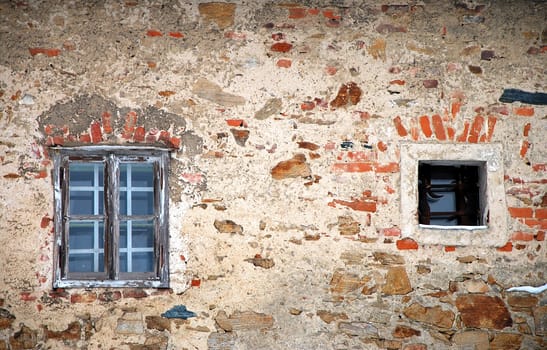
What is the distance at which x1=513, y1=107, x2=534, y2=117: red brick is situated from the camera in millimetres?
4895

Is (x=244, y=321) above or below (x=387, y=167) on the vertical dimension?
below

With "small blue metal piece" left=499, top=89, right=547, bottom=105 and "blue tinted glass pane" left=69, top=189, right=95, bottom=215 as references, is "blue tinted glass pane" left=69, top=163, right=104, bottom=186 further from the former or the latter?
"small blue metal piece" left=499, top=89, right=547, bottom=105

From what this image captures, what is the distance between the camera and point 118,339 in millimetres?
4562

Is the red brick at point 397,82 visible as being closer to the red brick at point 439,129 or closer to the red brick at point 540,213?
the red brick at point 439,129

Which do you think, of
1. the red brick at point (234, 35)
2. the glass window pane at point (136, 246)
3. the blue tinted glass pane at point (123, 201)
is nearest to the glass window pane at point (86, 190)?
the blue tinted glass pane at point (123, 201)

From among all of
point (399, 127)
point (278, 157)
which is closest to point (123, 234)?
point (278, 157)

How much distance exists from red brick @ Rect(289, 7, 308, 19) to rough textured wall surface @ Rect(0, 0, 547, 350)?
0.03 feet

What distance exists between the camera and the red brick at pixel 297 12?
4.86 metres

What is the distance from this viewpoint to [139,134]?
15.3ft

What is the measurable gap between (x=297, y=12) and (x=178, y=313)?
89.7 inches

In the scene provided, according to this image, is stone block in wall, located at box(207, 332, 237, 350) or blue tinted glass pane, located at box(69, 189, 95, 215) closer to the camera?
stone block in wall, located at box(207, 332, 237, 350)

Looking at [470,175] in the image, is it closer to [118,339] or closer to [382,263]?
[382,263]

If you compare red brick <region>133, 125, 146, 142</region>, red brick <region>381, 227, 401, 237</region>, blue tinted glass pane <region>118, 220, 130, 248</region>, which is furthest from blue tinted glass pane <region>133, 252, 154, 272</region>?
red brick <region>381, 227, 401, 237</region>

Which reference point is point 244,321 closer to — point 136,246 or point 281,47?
point 136,246
